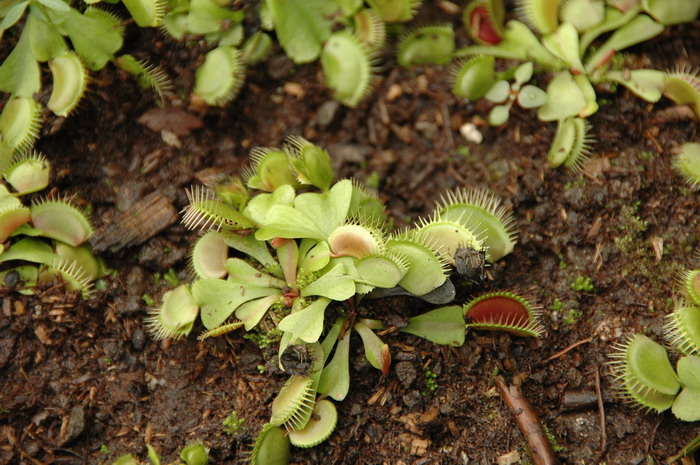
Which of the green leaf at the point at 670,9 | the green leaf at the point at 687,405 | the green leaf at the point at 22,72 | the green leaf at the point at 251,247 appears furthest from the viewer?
the green leaf at the point at 670,9

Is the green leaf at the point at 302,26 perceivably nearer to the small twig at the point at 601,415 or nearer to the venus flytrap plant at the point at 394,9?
the venus flytrap plant at the point at 394,9

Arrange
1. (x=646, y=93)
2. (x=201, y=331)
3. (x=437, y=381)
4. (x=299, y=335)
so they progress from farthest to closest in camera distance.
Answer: (x=646, y=93) → (x=201, y=331) → (x=437, y=381) → (x=299, y=335)

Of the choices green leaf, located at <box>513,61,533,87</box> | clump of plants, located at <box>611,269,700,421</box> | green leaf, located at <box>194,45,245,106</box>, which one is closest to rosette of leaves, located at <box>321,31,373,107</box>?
green leaf, located at <box>194,45,245,106</box>

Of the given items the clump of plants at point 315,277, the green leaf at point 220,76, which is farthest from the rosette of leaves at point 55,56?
the clump of plants at point 315,277

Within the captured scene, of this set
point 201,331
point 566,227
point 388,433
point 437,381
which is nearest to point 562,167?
point 566,227

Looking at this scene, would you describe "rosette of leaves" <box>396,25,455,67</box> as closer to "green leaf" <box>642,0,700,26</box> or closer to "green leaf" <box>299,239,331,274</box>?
"green leaf" <box>642,0,700,26</box>

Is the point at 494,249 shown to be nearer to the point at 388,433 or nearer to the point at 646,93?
the point at 388,433
